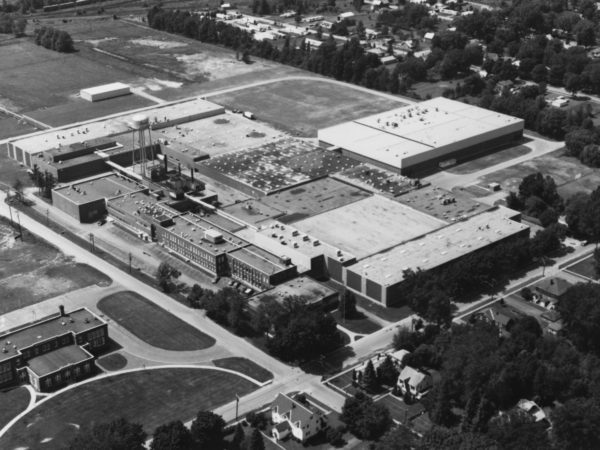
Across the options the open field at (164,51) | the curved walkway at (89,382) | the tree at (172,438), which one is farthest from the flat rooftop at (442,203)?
the open field at (164,51)

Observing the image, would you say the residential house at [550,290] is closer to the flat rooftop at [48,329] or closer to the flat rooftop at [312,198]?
the flat rooftop at [312,198]

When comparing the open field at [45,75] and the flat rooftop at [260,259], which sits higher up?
the open field at [45,75]

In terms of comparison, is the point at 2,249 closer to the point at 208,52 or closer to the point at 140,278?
the point at 140,278

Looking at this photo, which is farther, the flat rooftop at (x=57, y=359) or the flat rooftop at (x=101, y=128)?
the flat rooftop at (x=101, y=128)

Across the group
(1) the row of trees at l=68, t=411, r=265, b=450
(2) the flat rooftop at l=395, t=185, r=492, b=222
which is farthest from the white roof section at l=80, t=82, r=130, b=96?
(1) the row of trees at l=68, t=411, r=265, b=450

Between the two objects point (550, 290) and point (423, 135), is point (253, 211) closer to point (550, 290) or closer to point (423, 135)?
point (423, 135)

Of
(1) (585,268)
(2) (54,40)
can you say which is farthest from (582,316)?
(2) (54,40)
